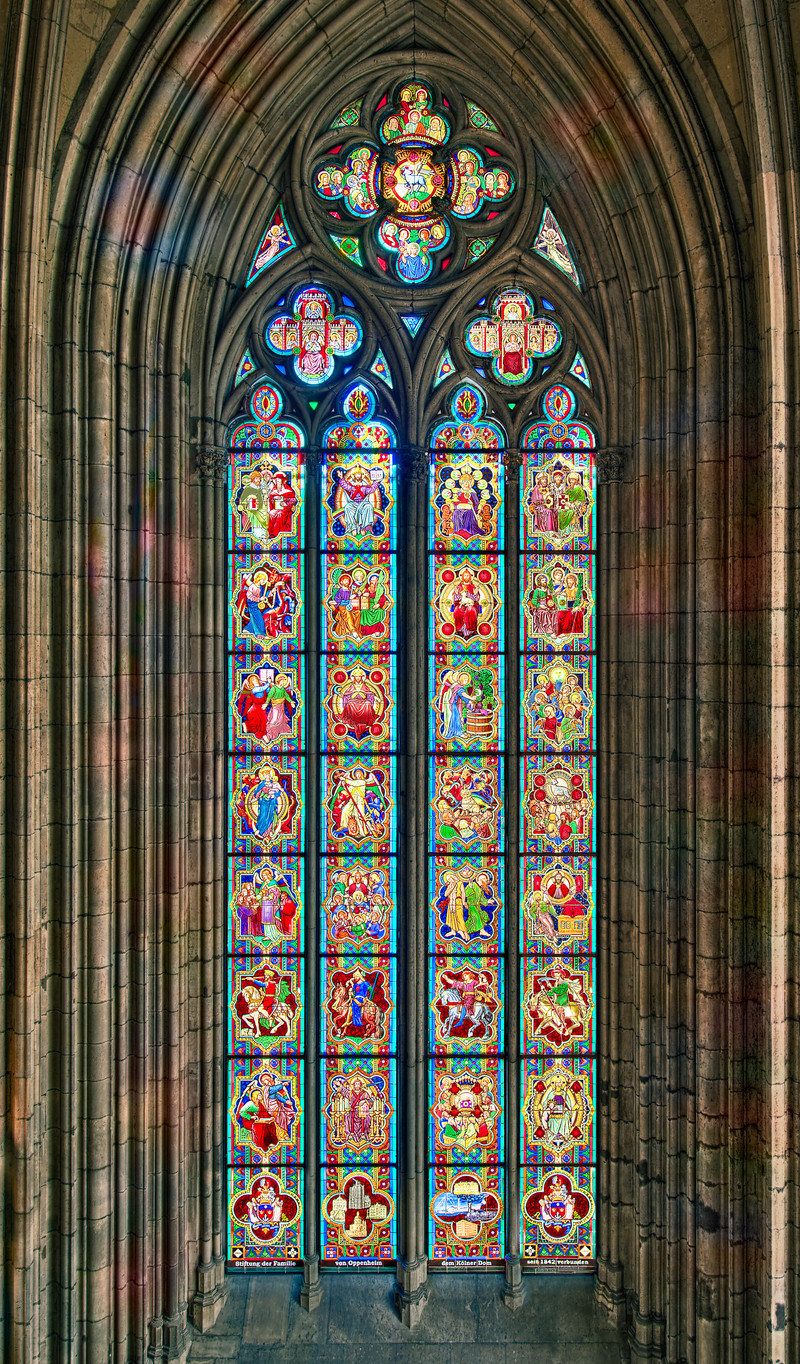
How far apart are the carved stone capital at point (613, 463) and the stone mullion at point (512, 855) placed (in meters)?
0.56

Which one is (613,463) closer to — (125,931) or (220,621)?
(220,621)

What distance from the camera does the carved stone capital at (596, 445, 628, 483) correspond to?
6.59 metres

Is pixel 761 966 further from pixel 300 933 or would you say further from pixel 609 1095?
pixel 300 933

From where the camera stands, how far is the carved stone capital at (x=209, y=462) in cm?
659

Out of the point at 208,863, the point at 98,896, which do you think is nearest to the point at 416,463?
the point at 208,863

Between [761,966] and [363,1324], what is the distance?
3399 mm

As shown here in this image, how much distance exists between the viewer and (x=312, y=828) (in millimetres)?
6777

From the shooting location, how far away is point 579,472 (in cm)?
684

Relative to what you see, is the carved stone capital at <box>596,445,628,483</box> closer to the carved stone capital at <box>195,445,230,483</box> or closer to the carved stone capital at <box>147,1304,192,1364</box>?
the carved stone capital at <box>195,445,230,483</box>

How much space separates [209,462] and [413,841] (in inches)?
110

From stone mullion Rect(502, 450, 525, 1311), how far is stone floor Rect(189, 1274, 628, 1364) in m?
0.37

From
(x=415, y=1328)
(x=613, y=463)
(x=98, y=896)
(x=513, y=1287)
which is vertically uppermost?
(x=613, y=463)

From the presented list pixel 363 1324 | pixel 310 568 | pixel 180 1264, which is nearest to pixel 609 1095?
pixel 363 1324

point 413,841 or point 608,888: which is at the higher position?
point 413,841
